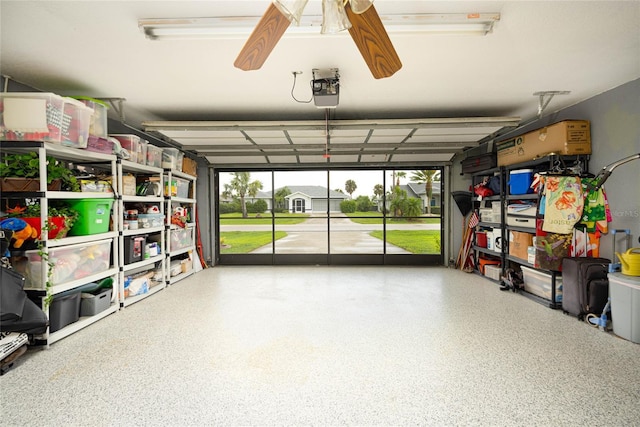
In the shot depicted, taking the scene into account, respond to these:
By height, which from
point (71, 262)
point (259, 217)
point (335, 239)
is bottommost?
point (335, 239)

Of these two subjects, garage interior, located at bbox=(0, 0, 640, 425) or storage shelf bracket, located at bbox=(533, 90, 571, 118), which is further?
storage shelf bracket, located at bbox=(533, 90, 571, 118)

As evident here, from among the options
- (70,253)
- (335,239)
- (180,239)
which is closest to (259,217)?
(180,239)

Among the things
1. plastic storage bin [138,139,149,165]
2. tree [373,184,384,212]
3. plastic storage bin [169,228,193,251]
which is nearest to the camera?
plastic storage bin [138,139,149,165]

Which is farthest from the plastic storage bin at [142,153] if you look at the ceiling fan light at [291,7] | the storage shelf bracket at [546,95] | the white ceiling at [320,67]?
A: the storage shelf bracket at [546,95]

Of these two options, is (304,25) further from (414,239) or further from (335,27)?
(414,239)

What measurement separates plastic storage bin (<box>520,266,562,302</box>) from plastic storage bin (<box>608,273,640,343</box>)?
826 mm

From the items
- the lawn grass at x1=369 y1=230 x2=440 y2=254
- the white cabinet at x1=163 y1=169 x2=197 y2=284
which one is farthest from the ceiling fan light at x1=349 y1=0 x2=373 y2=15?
the lawn grass at x1=369 y1=230 x2=440 y2=254

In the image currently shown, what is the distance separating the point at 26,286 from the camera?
9.05ft

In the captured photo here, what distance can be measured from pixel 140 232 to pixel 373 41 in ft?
13.1

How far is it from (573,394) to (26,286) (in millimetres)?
4548

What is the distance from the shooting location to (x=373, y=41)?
178 centimetres

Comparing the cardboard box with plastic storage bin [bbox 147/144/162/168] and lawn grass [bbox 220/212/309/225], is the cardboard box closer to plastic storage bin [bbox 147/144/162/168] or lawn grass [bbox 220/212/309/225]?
lawn grass [bbox 220/212/309/225]

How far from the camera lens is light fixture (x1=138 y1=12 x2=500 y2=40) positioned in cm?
215

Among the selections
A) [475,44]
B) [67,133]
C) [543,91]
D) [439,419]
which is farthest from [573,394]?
[67,133]
